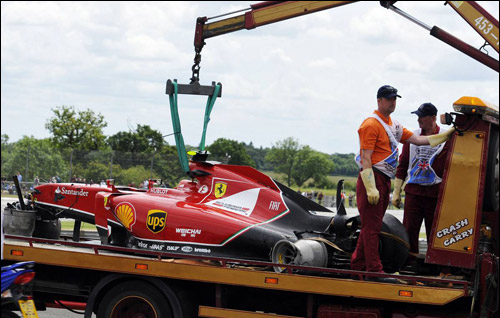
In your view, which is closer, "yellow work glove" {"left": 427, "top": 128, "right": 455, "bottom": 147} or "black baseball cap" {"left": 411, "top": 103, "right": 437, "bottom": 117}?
"yellow work glove" {"left": 427, "top": 128, "right": 455, "bottom": 147}

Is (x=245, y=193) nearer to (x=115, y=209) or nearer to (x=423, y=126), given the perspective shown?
(x=115, y=209)

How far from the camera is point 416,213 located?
Result: 851cm

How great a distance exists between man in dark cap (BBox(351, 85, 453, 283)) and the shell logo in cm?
264

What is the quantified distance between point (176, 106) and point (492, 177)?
3956 millimetres

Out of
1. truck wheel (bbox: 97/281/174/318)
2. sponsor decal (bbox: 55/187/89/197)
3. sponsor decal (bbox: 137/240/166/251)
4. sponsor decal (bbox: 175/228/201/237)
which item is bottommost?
truck wheel (bbox: 97/281/174/318)

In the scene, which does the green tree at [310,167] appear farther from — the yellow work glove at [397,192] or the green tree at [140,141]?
the yellow work glove at [397,192]

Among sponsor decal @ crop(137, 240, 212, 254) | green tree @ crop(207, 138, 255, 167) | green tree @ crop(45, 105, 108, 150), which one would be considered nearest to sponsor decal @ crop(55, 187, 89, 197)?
sponsor decal @ crop(137, 240, 212, 254)

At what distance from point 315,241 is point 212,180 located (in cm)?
171

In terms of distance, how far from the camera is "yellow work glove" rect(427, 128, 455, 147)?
25.1 ft

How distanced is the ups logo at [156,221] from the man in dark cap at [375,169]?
220 centimetres

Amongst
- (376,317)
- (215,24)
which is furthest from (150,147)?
(376,317)

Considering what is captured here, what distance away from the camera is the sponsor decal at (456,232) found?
7.26 metres

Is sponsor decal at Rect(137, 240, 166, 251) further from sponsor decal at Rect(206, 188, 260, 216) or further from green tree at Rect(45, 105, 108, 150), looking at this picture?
green tree at Rect(45, 105, 108, 150)

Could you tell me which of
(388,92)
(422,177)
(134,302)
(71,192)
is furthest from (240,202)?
(71,192)
